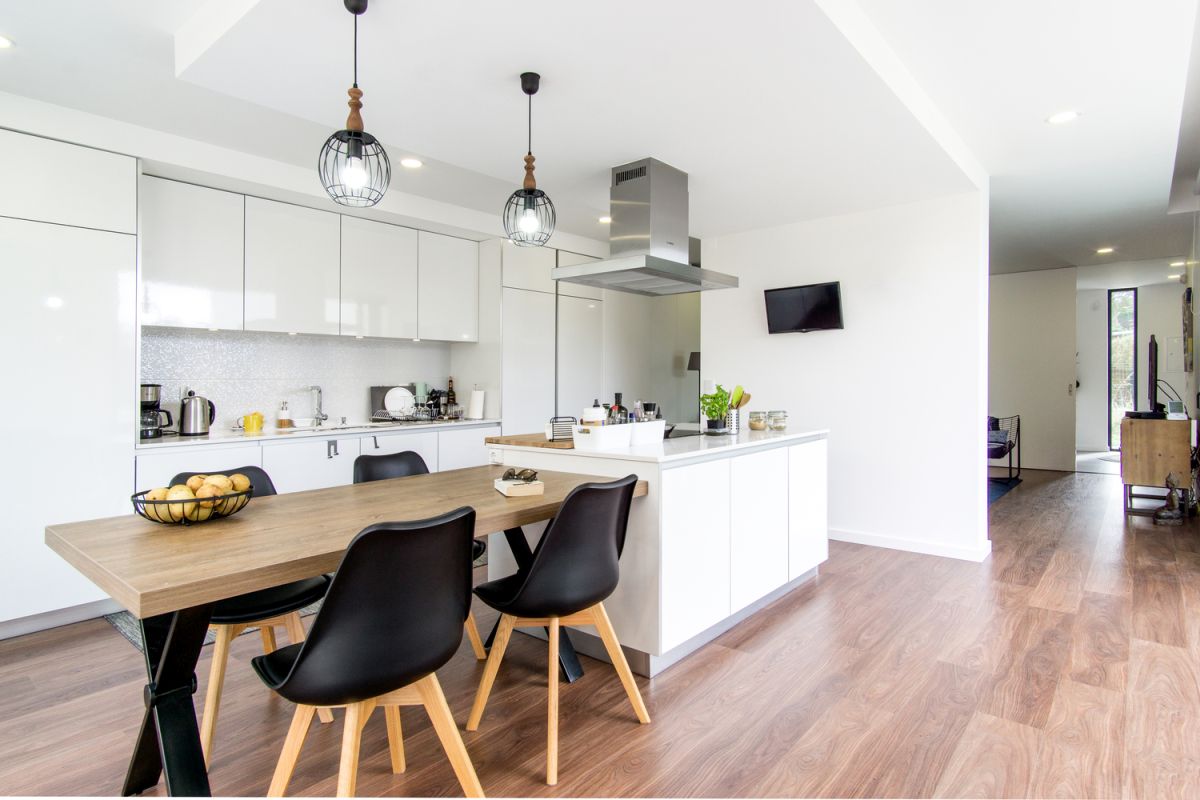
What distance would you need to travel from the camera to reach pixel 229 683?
2.48m

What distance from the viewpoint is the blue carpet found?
21.0ft

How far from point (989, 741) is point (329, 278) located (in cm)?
426

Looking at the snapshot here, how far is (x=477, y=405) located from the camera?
5.21 m

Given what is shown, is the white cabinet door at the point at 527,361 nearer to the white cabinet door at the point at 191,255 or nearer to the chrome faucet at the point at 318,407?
the chrome faucet at the point at 318,407

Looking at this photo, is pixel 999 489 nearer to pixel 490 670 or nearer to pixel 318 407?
pixel 490 670

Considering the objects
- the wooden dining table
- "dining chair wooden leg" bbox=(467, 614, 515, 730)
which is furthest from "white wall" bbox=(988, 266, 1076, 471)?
the wooden dining table

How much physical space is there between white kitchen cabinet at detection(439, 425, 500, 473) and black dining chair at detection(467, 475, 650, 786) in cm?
256

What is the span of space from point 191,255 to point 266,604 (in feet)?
8.53

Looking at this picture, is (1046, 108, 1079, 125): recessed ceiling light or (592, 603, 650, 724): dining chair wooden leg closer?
(592, 603, 650, 724): dining chair wooden leg

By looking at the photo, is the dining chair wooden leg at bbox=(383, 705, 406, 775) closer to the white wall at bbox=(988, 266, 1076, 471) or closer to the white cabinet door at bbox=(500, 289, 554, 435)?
the white cabinet door at bbox=(500, 289, 554, 435)

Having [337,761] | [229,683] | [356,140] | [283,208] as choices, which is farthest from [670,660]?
[283,208]

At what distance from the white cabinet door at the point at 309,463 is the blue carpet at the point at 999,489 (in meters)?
5.73

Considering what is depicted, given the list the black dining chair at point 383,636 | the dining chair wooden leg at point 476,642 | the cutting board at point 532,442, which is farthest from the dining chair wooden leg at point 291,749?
the cutting board at point 532,442

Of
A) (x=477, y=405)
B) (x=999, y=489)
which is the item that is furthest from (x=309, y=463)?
(x=999, y=489)
